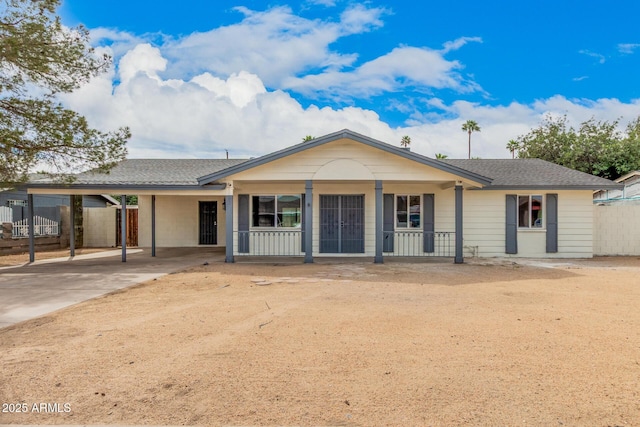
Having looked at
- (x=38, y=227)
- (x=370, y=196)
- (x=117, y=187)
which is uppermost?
(x=117, y=187)

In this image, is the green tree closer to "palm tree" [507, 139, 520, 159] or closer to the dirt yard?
the dirt yard

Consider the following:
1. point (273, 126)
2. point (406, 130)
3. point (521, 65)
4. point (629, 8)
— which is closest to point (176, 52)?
point (273, 126)

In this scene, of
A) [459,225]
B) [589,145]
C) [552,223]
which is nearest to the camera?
[459,225]

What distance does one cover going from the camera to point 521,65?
21.1 m

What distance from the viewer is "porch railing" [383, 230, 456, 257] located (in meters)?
14.1

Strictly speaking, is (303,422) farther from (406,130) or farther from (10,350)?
(406,130)

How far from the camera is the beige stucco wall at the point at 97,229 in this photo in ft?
63.6

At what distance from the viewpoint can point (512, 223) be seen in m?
13.9

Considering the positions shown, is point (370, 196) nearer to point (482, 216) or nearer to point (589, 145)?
point (482, 216)

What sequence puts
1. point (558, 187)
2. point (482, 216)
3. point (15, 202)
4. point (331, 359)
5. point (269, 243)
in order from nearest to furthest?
1. point (331, 359)
2. point (558, 187)
3. point (482, 216)
4. point (269, 243)
5. point (15, 202)

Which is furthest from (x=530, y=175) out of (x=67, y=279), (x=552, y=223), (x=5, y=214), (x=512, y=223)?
(x=5, y=214)

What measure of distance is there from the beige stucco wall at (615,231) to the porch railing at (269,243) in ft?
36.2

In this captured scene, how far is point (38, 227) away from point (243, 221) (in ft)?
31.8

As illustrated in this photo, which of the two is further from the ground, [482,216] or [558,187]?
[558,187]
